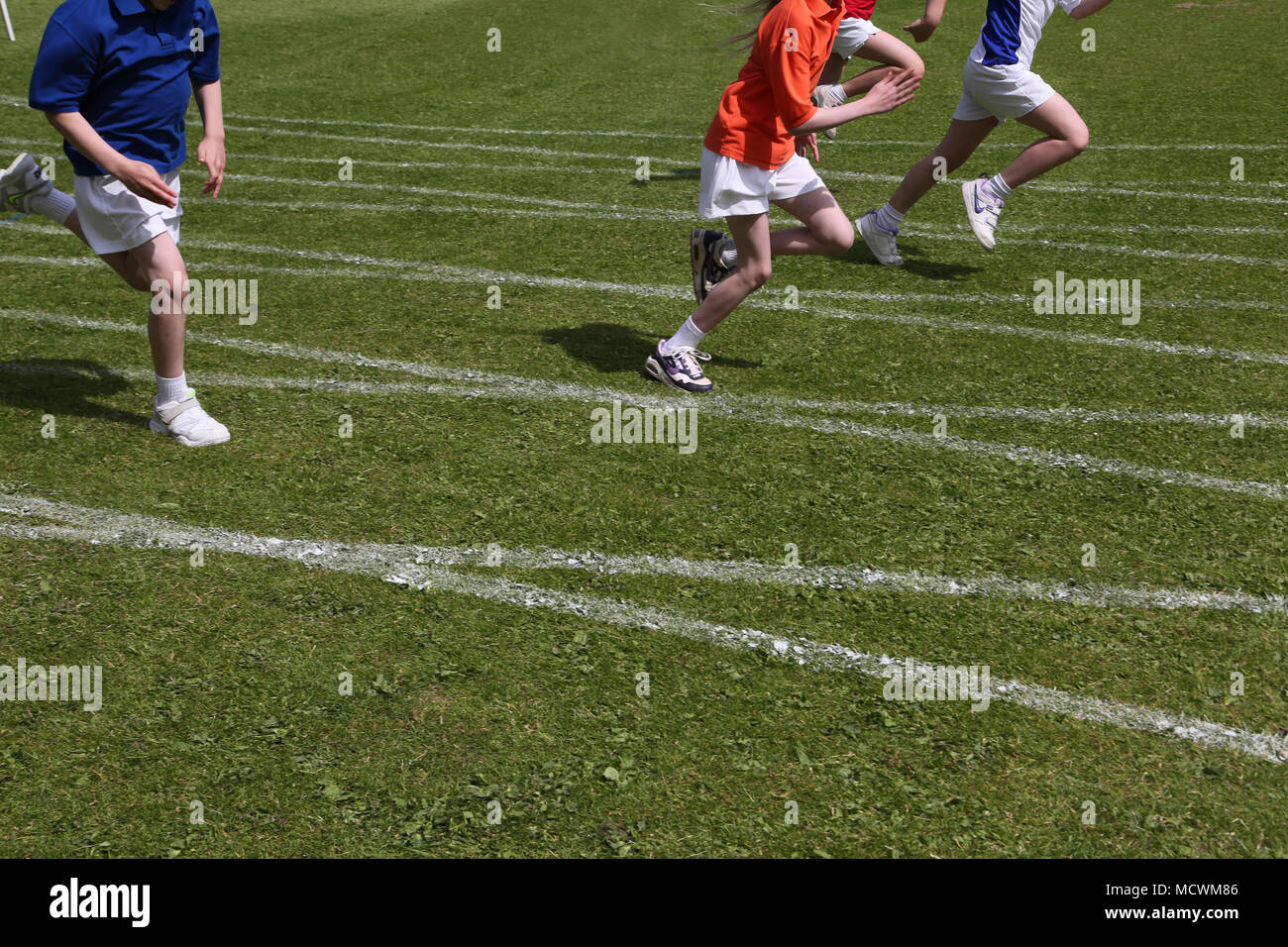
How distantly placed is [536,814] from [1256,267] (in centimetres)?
674

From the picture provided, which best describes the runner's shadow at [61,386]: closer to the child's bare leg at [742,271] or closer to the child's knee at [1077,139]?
the child's bare leg at [742,271]

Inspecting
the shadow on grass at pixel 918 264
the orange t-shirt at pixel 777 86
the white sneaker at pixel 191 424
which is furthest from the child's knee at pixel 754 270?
the white sneaker at pixel 191 424

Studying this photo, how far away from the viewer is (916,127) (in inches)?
480

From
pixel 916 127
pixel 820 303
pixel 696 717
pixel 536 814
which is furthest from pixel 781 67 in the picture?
pixel 916 127

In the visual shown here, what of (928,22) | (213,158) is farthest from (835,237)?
(213,158)

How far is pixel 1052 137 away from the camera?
7.73m

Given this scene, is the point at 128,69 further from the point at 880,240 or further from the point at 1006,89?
the point at 1006,89

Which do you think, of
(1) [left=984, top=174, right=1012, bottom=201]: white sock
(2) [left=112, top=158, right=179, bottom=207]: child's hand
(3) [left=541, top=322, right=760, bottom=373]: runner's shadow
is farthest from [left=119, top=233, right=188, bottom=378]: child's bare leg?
(1) [left=984, top=174, right=1012, bottom=201]: white sock

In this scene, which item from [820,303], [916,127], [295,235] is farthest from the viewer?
[916,127]

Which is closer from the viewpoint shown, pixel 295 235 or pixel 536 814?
pixel 536 814

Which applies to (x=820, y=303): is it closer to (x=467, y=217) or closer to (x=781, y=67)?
(x=781, y=67)

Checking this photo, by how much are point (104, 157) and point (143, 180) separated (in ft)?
0.55

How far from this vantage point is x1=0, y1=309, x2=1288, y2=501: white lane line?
5.23 metres
